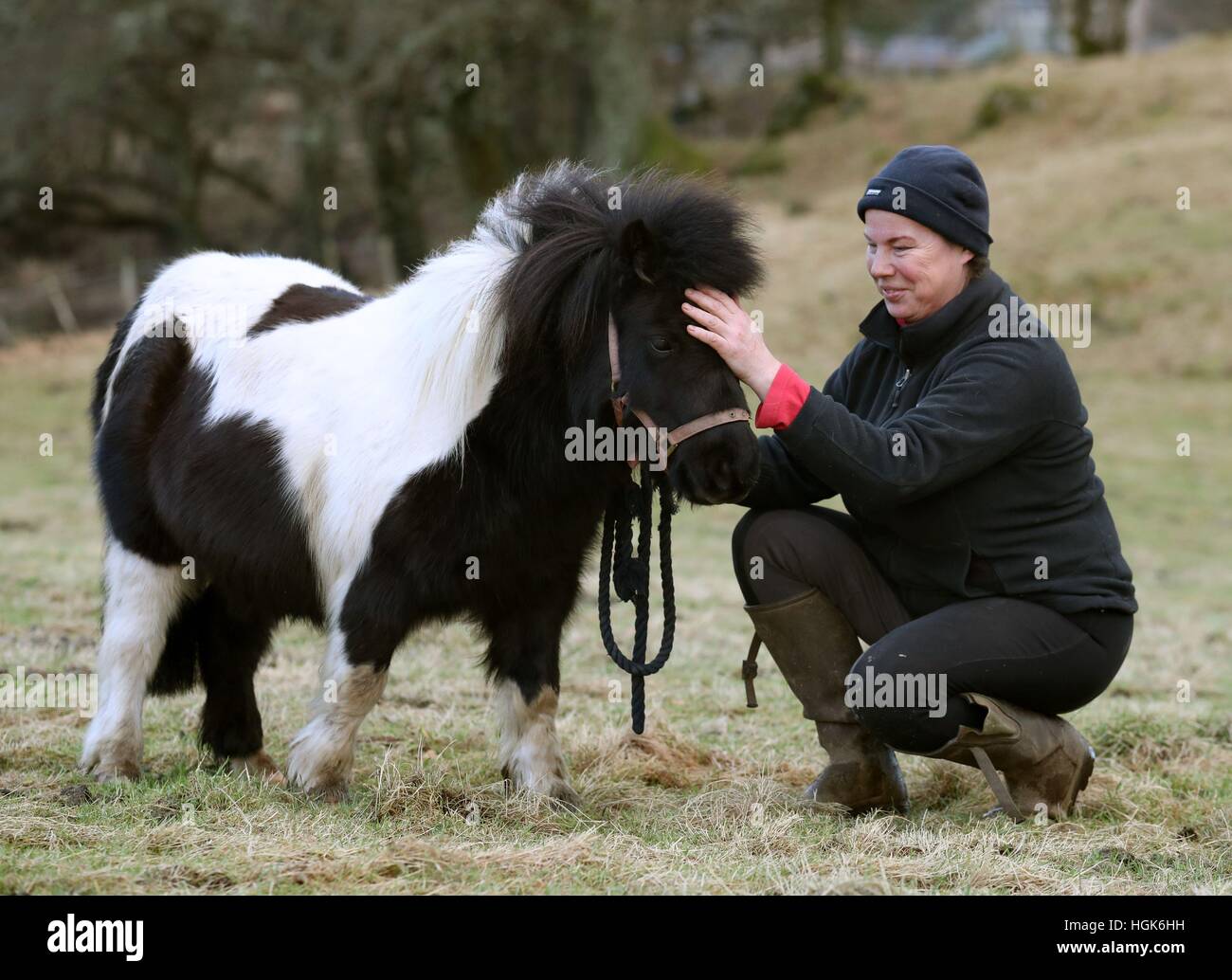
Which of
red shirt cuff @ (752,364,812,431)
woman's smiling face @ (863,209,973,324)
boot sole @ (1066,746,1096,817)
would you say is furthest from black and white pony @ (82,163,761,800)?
boot sole @ (1066,746,1096,817)

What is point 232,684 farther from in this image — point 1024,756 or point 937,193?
point 937,193

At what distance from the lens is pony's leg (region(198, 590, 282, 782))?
4656 mm

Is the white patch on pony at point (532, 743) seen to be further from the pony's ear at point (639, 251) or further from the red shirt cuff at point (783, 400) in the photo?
the pony's ear at point (639, 251)

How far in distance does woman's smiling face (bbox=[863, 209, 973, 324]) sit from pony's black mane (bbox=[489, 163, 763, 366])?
1.31 feet

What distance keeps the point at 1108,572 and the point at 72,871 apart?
2889 mm

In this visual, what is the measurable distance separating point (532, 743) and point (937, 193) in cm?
205

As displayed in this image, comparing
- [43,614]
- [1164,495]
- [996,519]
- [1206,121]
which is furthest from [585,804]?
[1206,121]

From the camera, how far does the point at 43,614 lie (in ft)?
22.4

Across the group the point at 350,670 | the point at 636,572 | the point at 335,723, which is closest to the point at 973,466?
the point at 636,572

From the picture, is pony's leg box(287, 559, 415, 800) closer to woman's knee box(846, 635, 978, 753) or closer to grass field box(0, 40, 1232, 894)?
grass field box(0, 40, 1232, 894)

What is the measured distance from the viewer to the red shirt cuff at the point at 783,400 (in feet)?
12.1

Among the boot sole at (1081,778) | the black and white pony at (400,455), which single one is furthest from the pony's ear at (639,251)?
the boot sole at (1081,778)

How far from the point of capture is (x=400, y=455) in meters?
3.94

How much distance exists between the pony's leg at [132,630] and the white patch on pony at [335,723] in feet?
2.54
